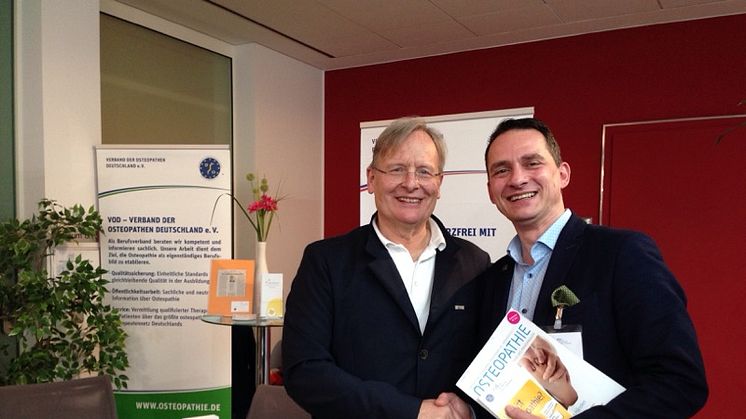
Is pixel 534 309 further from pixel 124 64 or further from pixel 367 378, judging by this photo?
pixel 124 64

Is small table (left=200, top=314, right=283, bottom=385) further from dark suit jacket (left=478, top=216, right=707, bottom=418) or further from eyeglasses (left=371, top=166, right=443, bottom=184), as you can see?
dark suit jacket (left=478, top=216, right=707, bottom=418)

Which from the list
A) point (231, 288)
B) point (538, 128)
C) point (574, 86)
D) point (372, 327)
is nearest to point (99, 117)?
point (231, 288)

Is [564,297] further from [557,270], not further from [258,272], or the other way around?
[258,272]

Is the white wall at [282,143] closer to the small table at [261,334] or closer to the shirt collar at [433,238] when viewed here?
the small table at [261,334]

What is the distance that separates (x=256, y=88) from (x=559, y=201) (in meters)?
3.83

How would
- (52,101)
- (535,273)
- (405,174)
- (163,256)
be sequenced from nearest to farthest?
(535,273) < (405,174) < (52,101) < (163,256)

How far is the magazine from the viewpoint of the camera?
1.09 m

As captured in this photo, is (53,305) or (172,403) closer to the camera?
(53,305)

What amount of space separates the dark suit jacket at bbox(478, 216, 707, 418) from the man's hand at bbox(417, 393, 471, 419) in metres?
0.27

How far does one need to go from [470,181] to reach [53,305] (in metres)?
2.60

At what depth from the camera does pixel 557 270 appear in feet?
4.08

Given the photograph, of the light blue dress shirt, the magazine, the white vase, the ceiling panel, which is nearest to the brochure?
the white vase

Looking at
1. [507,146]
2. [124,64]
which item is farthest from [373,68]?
[507,146]

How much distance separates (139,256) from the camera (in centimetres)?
342
